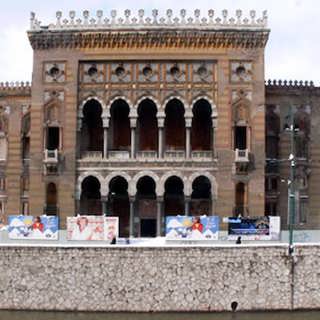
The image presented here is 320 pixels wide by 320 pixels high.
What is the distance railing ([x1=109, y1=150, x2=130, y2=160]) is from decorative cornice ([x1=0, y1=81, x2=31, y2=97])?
26.5ft

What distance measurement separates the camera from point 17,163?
39094 millimetres

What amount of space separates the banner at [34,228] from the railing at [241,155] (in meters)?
11.9

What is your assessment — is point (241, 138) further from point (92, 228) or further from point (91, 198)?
point (92, 228)

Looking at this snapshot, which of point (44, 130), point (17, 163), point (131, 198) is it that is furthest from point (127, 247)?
point (17, 163)

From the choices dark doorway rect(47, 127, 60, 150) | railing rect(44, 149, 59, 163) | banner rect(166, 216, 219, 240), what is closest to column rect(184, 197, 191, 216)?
railing rect(44, 149, 59, 163)

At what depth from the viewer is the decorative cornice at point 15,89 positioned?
1542 inches

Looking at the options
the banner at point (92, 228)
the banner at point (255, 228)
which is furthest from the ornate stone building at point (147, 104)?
the banner at point (92, 228)

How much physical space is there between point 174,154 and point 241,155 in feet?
12.6

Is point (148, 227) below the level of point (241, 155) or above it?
below

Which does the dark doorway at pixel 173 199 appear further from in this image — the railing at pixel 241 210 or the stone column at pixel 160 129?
the railing at pixel 241 210

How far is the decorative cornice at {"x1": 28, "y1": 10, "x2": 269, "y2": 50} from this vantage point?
34406 millimetres

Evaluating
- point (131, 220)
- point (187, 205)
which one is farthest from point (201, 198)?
point (131, 220)

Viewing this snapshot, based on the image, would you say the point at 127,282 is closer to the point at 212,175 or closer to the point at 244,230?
the point at 244,230

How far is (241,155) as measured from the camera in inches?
1336
